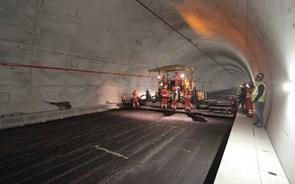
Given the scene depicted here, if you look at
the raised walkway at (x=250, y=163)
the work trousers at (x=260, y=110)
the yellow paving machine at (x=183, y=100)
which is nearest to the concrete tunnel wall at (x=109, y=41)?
the raised walkway at (x=250, y=163)

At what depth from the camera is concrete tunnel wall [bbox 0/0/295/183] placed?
3884 millimetres

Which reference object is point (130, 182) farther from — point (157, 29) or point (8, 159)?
point (157, 29)

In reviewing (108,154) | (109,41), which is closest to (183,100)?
(109,41)

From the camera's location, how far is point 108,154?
4367 mm

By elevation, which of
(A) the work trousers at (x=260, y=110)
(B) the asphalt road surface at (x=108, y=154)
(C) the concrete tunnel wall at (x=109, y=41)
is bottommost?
(B) the asphalt road surface at (x=108, y=154)

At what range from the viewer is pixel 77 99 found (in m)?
9.57

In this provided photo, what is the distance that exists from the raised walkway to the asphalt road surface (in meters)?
0.41

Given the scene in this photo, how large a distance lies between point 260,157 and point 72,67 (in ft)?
29.3

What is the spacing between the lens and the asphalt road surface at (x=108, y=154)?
10.9 ft

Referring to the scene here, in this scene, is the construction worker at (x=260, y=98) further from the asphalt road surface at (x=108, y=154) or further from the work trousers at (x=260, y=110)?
the asphalt road surface at (x=108, y=154)

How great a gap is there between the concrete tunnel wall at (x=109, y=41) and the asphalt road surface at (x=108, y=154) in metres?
1.72

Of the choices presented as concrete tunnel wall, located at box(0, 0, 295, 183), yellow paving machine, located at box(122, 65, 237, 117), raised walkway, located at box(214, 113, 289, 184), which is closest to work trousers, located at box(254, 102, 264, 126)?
concrete tunnel wall, located at box(0, 0, 295, 183)

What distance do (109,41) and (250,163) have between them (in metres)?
8.89

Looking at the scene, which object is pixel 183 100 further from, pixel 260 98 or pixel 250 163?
pixel 250 163
